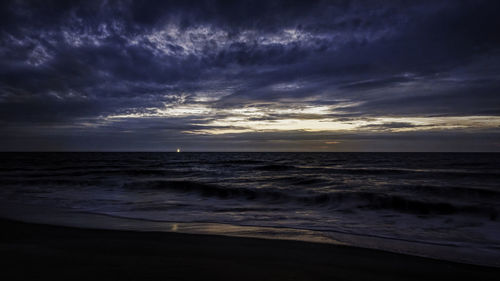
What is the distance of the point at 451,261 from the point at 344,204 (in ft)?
23.0

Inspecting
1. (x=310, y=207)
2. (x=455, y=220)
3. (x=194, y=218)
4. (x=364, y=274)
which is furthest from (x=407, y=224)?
(x=194, y=218)

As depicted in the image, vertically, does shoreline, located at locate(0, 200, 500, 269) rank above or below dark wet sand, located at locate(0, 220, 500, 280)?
below

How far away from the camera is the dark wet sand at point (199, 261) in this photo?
337cm

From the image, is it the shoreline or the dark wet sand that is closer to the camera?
the dark wet sand

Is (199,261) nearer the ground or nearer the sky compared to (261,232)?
nearer the sky

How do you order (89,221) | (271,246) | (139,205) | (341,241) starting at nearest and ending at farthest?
1. (271,246)
2. (341,241)
3. (89,221)
4. (139,205)

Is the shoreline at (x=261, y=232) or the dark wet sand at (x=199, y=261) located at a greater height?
the dark wet sand at (x=199, y=261)

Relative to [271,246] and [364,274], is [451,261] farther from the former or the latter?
[271,246]

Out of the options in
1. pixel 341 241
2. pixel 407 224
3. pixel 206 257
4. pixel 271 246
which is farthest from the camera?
pixel 407 224

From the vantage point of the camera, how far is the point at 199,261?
3848mm

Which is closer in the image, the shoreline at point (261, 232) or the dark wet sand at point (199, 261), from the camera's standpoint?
the dark wet sand at point (199, 261)

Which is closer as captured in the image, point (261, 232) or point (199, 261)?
point (199, 261)

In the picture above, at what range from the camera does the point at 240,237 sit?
533 cm

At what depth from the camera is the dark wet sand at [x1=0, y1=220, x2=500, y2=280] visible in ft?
11.0
